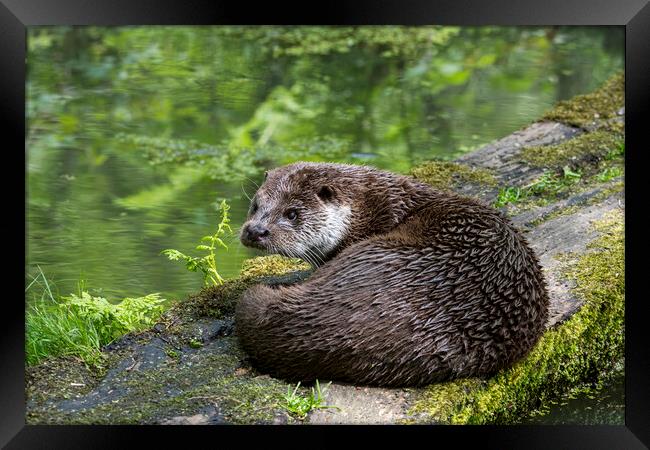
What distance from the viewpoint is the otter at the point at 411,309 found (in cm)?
448

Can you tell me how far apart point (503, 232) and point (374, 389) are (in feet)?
3.36

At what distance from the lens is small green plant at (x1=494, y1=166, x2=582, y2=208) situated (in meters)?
6.50

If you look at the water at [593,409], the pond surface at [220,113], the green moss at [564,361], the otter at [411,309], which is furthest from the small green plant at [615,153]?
the otter at [411,309]

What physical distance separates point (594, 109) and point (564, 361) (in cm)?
306

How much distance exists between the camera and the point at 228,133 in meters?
9.16

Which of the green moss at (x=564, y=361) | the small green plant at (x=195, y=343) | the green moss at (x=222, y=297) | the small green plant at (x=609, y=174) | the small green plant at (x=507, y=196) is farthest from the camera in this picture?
the small green plant at (x=609, y=174)

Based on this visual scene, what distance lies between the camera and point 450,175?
6.82 meters

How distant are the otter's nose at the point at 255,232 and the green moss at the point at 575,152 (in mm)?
2558

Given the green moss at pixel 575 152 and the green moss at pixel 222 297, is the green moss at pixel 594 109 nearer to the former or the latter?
the green moss at pixel 575 152

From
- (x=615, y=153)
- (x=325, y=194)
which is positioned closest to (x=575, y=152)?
(x=615, y=153)
